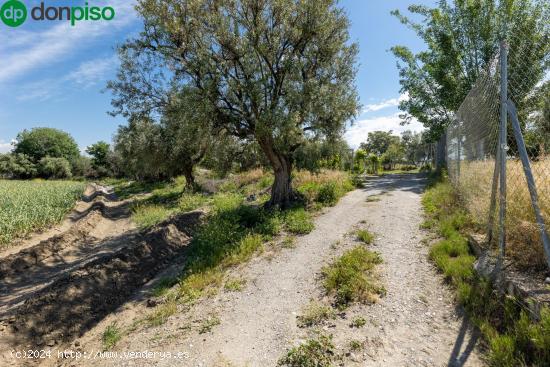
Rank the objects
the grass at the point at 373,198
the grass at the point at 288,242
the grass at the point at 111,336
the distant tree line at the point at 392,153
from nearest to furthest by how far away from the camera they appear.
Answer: the grass at the point at 111,336
the grass at the point at 288,242
the grass at the point at 373,198
the distant tree line at the point at 392,153

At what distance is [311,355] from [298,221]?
6.18 metres

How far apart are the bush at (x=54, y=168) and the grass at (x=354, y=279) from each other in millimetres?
78974

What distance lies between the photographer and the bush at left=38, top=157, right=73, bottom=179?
67.9 metres

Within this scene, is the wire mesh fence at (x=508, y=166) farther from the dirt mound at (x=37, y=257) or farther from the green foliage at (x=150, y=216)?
the green foliage at (x=150, y=216)

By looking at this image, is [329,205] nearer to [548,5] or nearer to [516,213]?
[516,213]

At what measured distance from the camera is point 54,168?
223 feet

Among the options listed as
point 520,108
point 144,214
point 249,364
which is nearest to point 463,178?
point 520,108

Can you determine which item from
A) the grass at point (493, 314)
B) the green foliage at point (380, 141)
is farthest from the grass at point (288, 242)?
the green foliage at point (380, 141)

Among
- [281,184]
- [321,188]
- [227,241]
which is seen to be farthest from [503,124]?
[321,188]

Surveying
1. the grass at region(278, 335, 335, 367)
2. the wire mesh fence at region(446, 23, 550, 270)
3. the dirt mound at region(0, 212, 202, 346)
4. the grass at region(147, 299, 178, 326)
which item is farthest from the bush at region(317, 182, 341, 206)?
the grass at region(278, 335, 335, 367)

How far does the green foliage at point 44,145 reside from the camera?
256 feet

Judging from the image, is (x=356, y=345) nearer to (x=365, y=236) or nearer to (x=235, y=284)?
(x=235, y=284)

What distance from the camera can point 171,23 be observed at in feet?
32.0

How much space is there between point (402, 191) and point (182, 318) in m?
11.6
